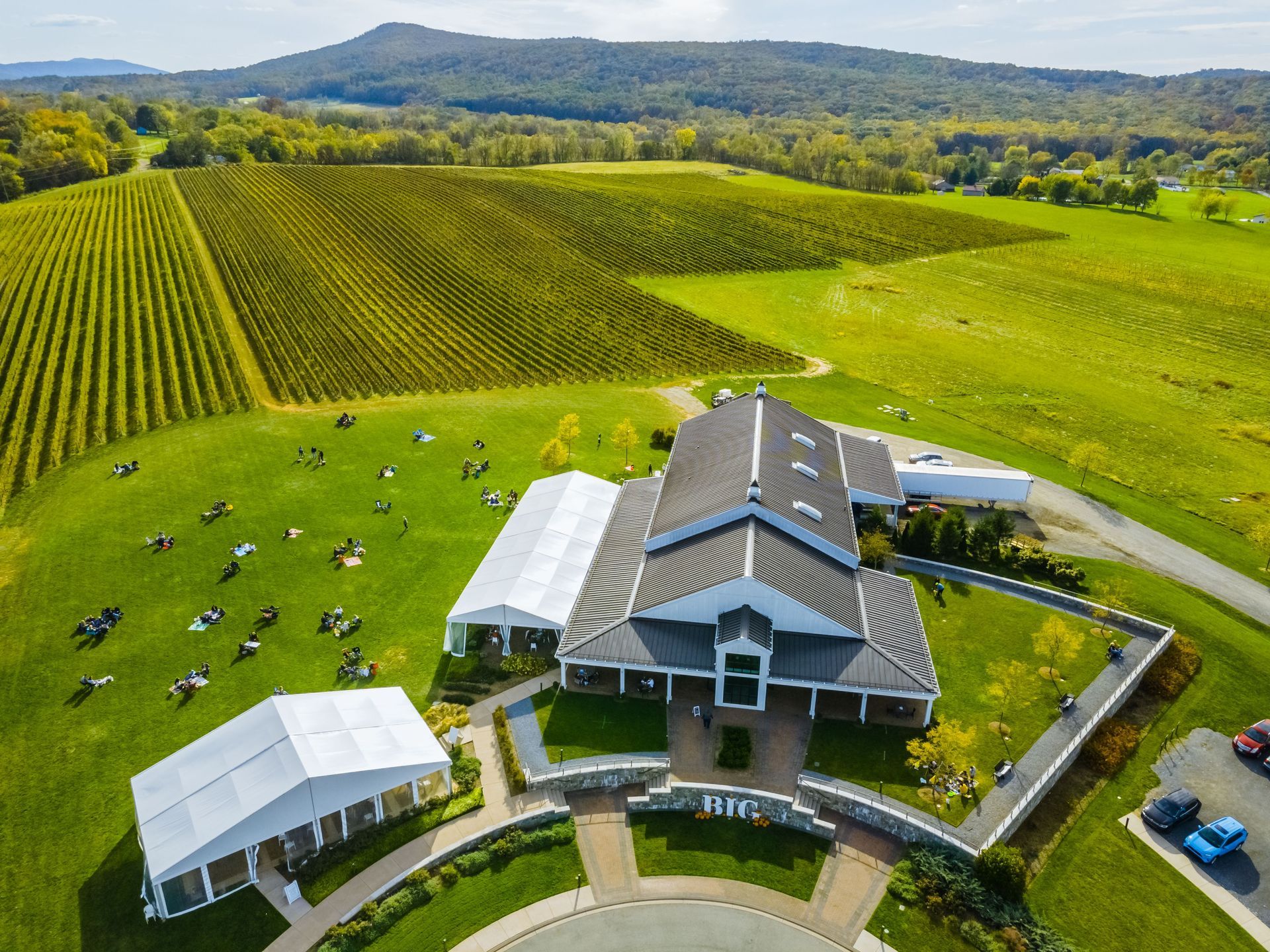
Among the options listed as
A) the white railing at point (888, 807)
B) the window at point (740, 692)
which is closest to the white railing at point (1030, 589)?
the window at point (740, 692)

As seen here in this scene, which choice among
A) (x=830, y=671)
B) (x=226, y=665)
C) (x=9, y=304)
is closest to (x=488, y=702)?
(x=226, y=665)

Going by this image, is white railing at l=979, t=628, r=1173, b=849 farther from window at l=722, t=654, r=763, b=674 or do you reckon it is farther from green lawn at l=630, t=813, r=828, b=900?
window at l=722, t=654, r=763, b=674

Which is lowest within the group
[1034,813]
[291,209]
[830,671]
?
[1034,813]

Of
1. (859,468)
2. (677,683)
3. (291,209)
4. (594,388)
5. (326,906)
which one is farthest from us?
(291,209)

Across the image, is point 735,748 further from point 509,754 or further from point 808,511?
point 808,511

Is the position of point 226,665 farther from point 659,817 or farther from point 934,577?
point 934,577

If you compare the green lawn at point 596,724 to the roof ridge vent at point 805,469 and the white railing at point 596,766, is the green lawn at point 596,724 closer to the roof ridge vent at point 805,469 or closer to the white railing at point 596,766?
the white railing at point 596,766

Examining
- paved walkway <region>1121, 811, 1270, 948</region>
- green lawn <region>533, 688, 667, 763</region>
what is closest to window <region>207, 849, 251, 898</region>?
green lawn <region>533, 688, 667, 763</region>
